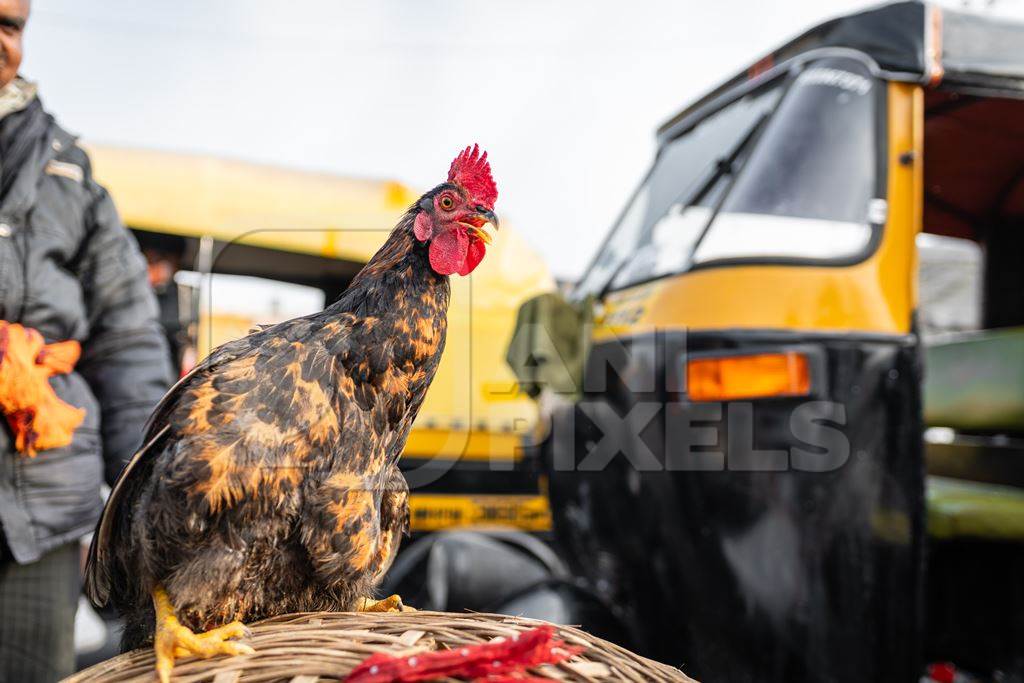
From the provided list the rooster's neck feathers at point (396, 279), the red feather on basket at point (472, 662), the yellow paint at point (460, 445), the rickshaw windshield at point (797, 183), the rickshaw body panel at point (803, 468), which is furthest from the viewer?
the yellow paint at point (460, 445)

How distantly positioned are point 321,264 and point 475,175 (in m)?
4.12

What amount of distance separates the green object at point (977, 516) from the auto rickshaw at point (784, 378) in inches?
2.6

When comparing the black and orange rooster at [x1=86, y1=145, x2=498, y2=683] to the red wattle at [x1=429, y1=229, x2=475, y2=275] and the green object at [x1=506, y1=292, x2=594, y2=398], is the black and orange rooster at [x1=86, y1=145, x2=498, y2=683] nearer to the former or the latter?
the red wattle at [x1=429, y1=229, x2=475, y2=275]

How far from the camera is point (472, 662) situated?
113 cm

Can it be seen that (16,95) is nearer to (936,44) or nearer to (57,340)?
(57,340)

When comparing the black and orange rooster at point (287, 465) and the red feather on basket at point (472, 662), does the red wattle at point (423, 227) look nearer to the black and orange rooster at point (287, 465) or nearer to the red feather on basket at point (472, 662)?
the black and orange rooster at point (287, 465)

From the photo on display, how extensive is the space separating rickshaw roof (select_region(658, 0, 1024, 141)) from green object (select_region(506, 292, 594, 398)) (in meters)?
1.42

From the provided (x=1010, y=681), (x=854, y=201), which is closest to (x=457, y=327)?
(x=854, y=201)

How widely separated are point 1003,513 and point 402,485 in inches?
127

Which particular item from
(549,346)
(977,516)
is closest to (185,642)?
(549,346)

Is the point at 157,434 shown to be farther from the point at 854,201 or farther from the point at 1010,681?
the point at 1010,681

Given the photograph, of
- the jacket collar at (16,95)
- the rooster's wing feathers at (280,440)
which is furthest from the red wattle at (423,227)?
the jacket collar at (16,95)

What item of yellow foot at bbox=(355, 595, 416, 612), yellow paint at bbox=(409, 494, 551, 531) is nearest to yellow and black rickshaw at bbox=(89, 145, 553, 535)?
yellow paint at bbox=(409, 494, 551, 531)

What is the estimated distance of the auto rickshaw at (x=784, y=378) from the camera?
8.27 ft
